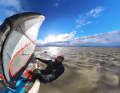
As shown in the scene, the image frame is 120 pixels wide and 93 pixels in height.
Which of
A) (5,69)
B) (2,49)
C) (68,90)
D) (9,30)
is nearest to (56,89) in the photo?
(68,90)

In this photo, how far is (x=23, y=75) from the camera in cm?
298

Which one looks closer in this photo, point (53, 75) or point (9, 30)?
point (9, 30)

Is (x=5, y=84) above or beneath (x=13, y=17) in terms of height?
beneath

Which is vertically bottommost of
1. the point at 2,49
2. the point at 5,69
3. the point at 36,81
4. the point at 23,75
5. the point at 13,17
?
the point at 36,81

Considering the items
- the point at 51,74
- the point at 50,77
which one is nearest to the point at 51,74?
the point at 51,74

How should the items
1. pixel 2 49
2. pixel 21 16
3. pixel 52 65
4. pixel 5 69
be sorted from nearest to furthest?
1. pixel 2 49
2. pixel 5 69
3. pixel 21 16
4. pixel 52 65

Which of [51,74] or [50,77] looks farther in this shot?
[51,74]

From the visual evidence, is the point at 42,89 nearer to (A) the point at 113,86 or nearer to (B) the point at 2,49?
(B) the point at 2,49

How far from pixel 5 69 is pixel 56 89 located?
2.18 m

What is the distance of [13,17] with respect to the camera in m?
2.03

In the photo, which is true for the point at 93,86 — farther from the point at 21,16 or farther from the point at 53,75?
the point at 21,16

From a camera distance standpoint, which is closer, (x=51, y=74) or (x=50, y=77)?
(x=50, y=77)

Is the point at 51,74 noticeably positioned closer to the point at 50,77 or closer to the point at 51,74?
the point at 51,74

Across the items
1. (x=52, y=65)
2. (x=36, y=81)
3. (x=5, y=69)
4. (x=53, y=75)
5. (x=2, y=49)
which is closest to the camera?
(x=2, y=49)
